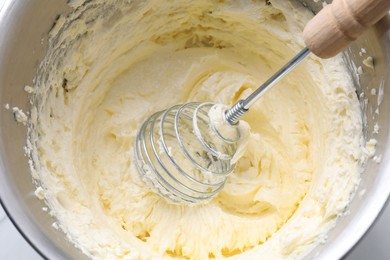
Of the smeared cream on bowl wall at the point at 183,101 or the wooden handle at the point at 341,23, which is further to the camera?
the smeared cream on bowl wall at the point at 183,101

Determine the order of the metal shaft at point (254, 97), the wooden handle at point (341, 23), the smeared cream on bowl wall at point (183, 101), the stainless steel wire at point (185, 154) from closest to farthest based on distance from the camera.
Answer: the wooden handle at point (341, 23) < the metal shaft at point (254, 97) < the smeared cream on bowl wall at point (183, 101) < the stainless steel wire at point (185, 154)

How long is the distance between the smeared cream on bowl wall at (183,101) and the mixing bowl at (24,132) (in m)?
0.03

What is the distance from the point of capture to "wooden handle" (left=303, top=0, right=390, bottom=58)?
724 mm

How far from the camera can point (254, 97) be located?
0.91 m

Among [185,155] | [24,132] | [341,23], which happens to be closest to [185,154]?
[185,155]

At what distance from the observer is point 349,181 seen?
3.02 ft

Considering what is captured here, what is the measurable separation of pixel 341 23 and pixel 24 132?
61 cm

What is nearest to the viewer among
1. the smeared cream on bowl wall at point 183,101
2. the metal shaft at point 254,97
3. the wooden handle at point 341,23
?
the wooden handle at point 341,23

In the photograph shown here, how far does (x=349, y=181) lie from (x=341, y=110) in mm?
159

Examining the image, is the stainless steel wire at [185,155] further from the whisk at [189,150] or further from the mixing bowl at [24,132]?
the mixing bowl at [24,132]

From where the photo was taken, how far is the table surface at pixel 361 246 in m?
1.04

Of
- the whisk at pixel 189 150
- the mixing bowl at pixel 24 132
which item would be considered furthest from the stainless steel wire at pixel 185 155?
the mixing bowl at pixel 24 132

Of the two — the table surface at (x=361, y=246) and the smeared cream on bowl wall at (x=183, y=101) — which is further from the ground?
the smeared cream on bowl wall at (x=183, y=101)

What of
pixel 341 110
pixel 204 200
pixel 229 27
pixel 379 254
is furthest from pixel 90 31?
pixel 379 254
